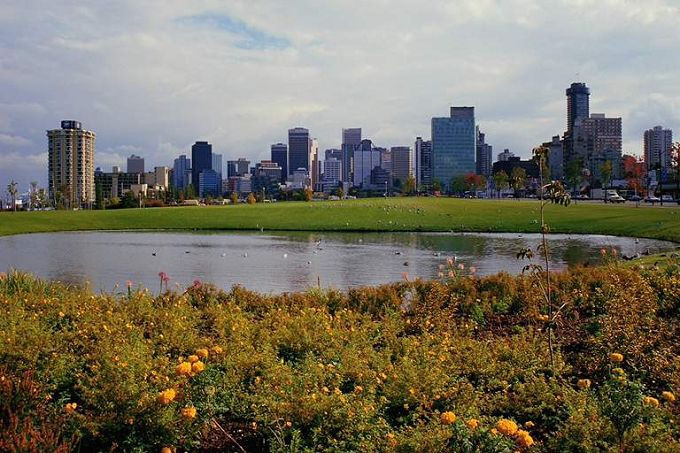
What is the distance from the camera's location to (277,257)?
110 ft

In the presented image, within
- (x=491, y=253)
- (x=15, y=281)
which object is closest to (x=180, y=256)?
(x=491, y=253)

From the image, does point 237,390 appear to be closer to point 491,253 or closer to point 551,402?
point 551,402

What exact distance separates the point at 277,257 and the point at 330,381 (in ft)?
88.2

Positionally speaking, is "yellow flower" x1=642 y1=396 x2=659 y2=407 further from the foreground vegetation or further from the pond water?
the pond water

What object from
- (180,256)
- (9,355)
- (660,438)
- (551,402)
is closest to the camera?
(660,438)

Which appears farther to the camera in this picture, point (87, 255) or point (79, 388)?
point (87, 255)

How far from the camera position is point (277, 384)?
6711 millimetres

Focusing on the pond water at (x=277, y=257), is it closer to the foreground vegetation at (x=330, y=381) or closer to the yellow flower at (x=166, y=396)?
the foreground vegetation at (x=330, y=381)

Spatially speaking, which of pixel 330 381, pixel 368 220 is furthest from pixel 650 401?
pixel 368 220

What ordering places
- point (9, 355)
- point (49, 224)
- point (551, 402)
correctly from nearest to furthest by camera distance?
1. point (551, 402)
2. point (9, 355)
3. point (49, 224)

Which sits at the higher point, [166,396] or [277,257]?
[166,396]

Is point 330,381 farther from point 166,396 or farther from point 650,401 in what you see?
point 650,401

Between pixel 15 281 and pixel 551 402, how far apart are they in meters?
11.6

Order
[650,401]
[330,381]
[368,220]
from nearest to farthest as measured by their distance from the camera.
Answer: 1. [650,401]
2. [330,381]
3. [368,220]
